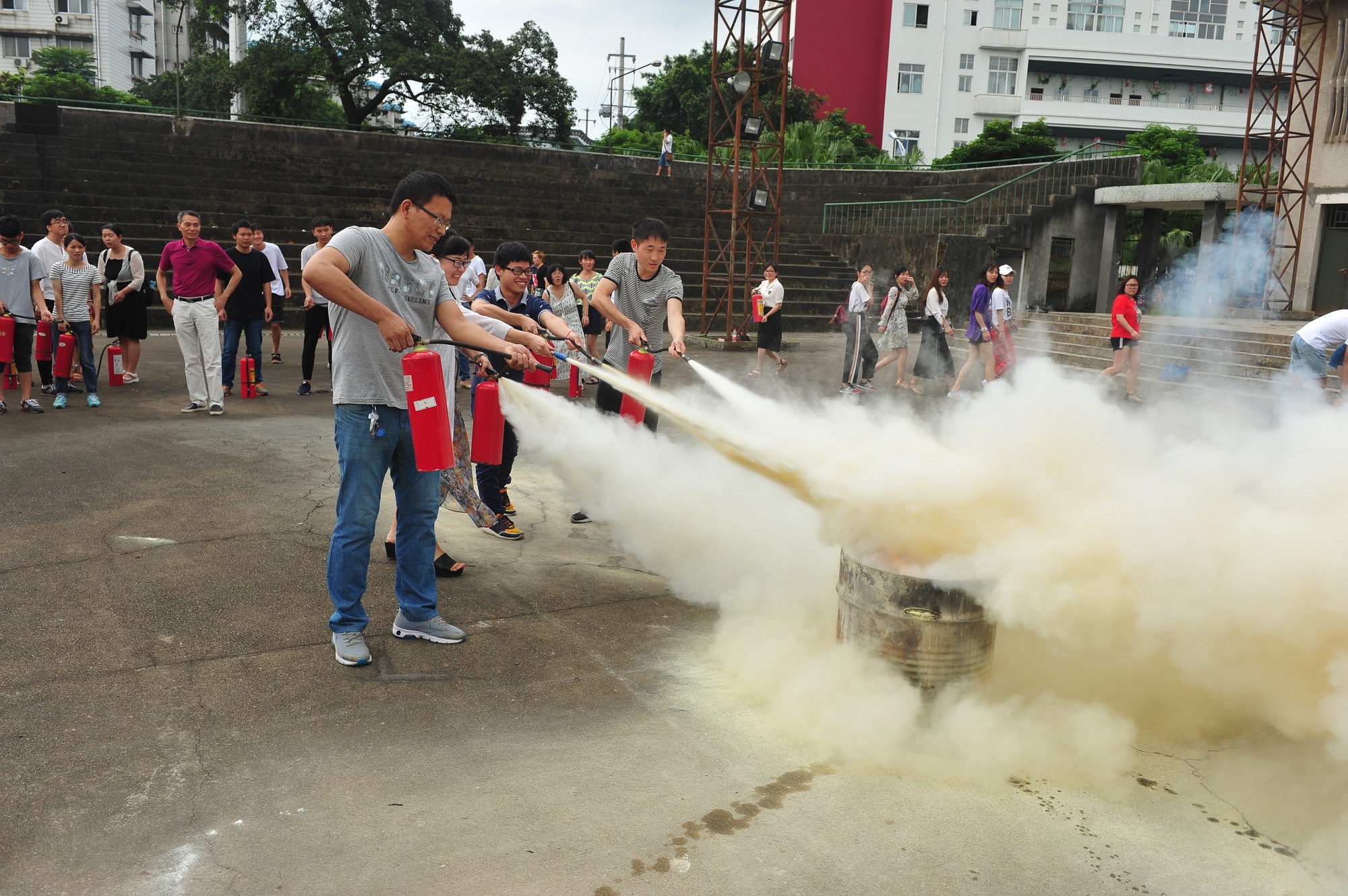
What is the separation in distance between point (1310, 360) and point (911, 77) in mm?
49725

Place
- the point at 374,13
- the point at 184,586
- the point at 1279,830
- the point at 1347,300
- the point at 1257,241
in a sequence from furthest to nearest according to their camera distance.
Answer: 1. the point at 374,13
2. the point at 1257,241
3. the point at 1347,300
4. the point at 184,586
5. the point at 1279,830

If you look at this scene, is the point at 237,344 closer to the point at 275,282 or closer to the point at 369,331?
the point at 275,282

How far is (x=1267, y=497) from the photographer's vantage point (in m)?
3.40

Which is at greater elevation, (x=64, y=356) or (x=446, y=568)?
(x=64, y=356)

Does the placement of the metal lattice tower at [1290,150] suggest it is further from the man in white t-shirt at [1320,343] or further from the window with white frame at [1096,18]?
the window with white frame at [1096,18]

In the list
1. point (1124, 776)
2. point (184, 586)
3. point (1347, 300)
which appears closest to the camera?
point (1124, 776)

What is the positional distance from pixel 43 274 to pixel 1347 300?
20.9 meters

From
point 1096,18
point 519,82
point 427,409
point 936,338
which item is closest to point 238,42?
point 519,82

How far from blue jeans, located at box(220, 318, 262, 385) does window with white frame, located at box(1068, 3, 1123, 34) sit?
5637 centimetres

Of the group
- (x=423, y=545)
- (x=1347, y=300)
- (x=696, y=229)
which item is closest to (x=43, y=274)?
(x=423, y=545)

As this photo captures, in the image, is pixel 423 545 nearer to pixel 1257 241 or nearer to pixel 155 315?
pixel 155 315

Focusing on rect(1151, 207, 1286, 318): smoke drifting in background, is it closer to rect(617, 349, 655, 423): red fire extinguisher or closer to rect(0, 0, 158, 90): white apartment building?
rect(617, 349, 655, 423): red fire extinguisher

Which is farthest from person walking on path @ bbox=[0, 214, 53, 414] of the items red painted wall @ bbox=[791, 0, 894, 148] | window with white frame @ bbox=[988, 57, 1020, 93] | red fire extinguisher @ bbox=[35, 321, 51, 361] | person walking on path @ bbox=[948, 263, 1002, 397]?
window with white frame @ bbox=[988, 57, 1020, 93]

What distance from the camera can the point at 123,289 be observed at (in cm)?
982
